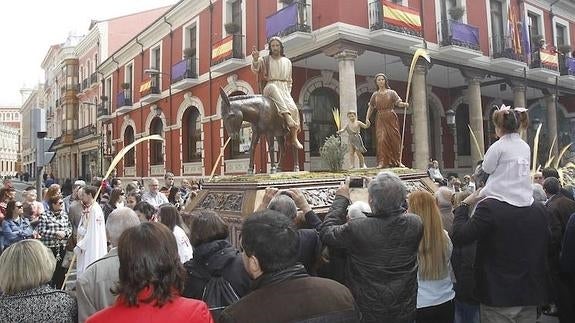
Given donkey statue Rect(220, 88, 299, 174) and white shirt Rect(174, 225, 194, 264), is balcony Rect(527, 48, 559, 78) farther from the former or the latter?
white shirt Rect(174, 225, 194, 264)

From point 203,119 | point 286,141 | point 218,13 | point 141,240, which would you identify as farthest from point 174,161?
point 141,240

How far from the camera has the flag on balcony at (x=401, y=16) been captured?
12.9 meters

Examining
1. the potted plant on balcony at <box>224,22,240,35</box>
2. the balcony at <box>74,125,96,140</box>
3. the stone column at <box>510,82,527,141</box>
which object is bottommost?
the stone column at <box>510,82,527,141</box>

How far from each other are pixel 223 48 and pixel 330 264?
14427 mm

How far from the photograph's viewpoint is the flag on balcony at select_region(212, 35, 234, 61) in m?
15.8

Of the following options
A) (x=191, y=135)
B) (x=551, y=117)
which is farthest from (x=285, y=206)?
(x=551, y=117)

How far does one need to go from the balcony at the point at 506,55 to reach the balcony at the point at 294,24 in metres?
8.14

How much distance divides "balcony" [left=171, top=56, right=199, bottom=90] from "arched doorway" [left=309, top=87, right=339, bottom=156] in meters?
6.09

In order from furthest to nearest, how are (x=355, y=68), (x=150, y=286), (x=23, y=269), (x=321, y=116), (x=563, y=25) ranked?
(x=563, y=25), (x=355, y=68), (x=321, y=116), (x=23, y=269), (x=150, y=286)

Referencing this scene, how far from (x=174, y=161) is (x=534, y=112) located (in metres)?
18.1

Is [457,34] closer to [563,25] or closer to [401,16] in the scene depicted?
[401,16]

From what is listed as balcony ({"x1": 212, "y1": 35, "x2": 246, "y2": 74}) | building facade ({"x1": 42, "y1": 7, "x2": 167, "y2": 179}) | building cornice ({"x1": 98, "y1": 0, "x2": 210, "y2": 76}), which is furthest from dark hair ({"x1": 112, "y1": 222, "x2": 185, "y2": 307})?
building facade ({"x1": 42, "y1": 7, "x2": 167, "y2": 179})

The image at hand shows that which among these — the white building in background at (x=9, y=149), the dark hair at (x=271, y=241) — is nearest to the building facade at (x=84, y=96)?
the dark hair at (x=271, y=241)

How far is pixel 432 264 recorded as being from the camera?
2928mm
